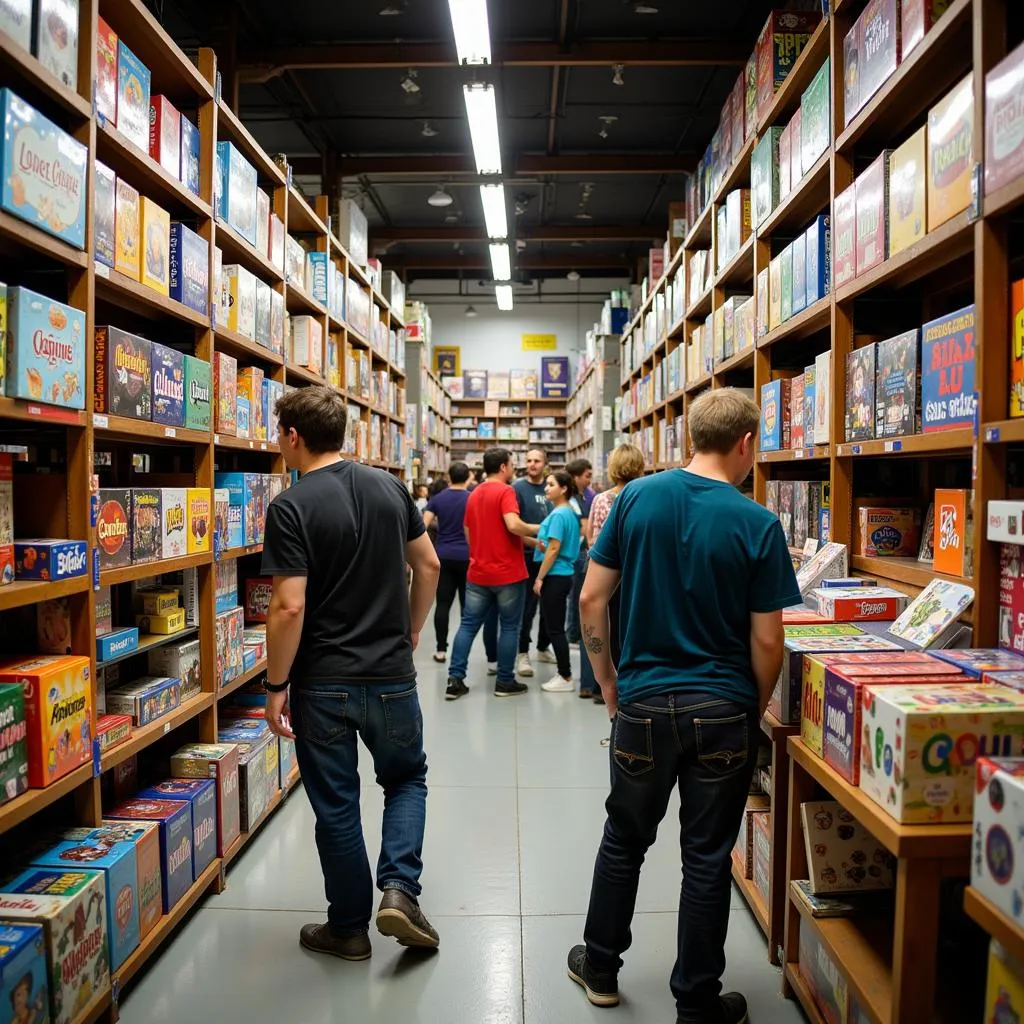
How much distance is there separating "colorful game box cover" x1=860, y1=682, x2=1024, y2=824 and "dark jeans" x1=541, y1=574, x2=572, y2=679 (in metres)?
4.26

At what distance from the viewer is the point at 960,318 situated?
6.49 ft

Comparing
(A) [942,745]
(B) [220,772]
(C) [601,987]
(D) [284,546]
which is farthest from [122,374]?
(A) [942,745]

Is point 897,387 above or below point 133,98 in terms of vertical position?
below

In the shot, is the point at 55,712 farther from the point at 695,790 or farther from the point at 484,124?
the point at 484,124

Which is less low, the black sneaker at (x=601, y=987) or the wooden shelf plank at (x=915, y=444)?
the wooden shelf plank at (x=915, y=444)

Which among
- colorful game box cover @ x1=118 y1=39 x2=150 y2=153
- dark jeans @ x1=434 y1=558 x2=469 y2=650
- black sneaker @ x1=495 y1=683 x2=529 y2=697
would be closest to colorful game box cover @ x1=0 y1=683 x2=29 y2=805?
colorful game box cover @ x1=118 y1=39 x2=150 y2=153

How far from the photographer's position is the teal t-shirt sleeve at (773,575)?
199cm

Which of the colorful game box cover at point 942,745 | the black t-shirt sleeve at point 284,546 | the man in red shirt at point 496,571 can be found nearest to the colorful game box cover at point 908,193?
the colorful game box cover at point 942,745

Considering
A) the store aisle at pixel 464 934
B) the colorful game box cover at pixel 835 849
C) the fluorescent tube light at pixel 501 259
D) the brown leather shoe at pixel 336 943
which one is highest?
the fluorescent tube light at pixel 501 259

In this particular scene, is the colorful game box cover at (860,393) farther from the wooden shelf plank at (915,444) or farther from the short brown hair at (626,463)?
the short brown hair at (626,463)

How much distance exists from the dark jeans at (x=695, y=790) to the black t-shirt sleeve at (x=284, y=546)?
104 cm

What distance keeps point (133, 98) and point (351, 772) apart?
2.38 m

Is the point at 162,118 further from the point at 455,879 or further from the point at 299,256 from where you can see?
the point at 455,879

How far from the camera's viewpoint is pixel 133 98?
266 cm
